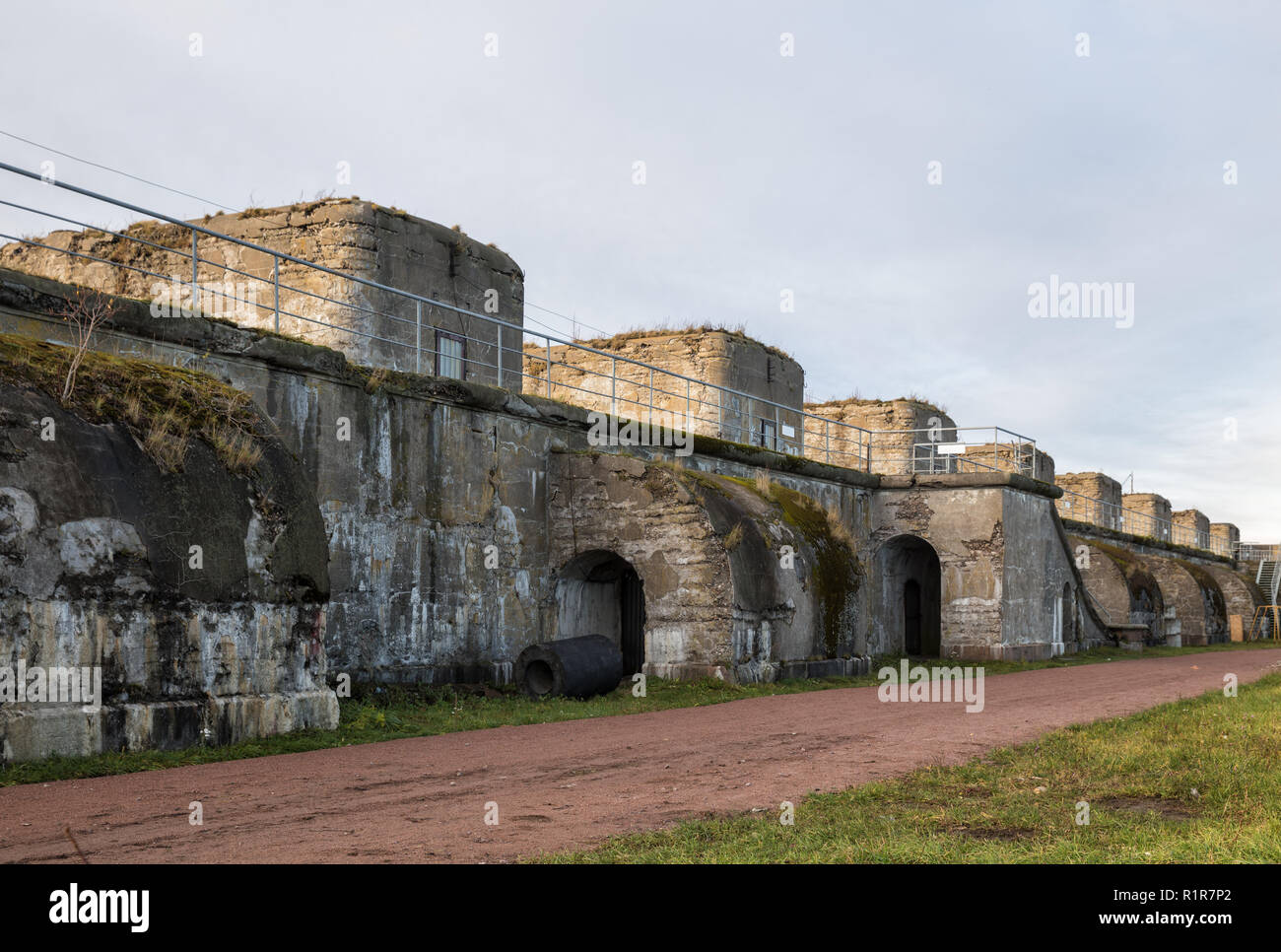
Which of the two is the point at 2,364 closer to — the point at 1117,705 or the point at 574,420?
the point at 574,420

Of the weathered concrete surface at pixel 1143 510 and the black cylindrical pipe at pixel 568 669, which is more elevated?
the weathered concrete surface at pixel 1143 510

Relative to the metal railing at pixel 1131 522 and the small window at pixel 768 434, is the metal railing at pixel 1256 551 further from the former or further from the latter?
the small window at pixel 768 434

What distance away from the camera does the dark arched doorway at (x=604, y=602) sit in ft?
58.4

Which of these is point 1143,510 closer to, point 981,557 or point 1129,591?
point 1129,591

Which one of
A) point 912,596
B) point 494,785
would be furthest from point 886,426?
point 494,785

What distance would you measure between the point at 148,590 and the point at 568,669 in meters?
6.29

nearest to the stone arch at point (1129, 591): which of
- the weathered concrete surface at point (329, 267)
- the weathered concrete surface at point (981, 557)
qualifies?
the weathered concrete surface at point (981, 557)

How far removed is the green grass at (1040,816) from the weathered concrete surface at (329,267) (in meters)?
13.3

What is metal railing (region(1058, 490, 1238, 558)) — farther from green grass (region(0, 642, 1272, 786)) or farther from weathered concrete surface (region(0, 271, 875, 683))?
green grass (region(0, 642, 1272, 786))

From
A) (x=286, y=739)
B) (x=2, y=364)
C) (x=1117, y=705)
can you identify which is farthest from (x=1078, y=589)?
(x=2, y=364)

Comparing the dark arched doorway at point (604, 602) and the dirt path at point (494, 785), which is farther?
the dark arched doorway at point (604, 602)

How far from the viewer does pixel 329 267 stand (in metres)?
21.0

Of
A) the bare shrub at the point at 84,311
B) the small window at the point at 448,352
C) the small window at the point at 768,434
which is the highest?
the small window at the point at 448,352

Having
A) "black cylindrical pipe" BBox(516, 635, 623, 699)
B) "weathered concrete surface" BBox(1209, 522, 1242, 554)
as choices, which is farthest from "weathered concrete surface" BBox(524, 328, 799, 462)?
"weathered concrete surface" BBox(1209, 522, 1242, 554)
